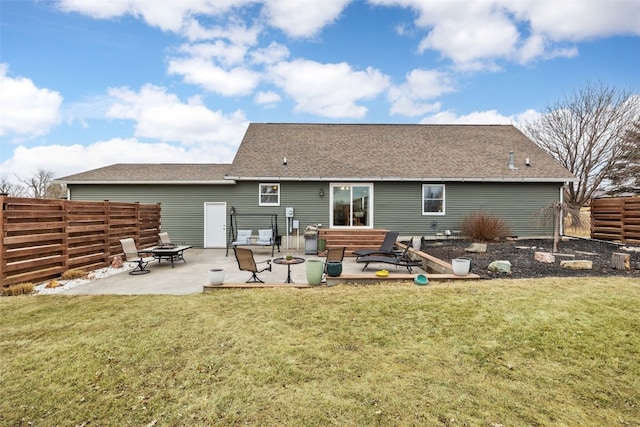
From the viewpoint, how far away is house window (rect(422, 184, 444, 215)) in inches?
513

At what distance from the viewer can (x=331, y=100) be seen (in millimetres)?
20203

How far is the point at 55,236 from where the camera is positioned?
22.5 feet


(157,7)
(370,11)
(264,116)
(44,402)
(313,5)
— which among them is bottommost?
(44,402)

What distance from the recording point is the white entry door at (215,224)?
1301 centimetres

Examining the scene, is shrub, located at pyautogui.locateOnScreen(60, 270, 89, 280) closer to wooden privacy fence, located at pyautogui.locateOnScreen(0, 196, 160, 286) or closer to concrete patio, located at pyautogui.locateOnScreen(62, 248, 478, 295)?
wooden privacy fence, located at pyautogui.locateOnScreen(0, 196, 160, 286)

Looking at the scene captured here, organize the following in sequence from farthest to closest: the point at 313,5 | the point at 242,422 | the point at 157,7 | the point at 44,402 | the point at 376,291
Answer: the point at 313,5, the point at 157,7, the point at 376,291, the point at 44,402, the point at 242,422

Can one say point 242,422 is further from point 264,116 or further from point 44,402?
point 264,116

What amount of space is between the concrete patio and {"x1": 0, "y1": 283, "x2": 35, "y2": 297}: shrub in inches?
25.0

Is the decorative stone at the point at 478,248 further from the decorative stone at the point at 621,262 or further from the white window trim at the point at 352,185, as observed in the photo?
the white window trim at the point at 352,185

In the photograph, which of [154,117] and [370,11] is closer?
[370,11]

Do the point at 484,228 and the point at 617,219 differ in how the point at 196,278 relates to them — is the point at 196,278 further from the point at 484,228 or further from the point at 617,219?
the point at 617,219

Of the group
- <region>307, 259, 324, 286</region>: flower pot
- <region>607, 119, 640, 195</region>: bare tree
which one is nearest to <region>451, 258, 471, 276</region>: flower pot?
<region>307, 259, 324, 286</region>: flower pot

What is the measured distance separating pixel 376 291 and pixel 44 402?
4.45 meters

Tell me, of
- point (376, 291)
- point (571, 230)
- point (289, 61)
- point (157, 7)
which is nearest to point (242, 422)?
point (376, 291)
